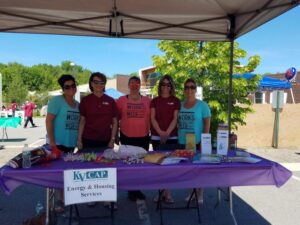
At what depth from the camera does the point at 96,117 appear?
12.6ft

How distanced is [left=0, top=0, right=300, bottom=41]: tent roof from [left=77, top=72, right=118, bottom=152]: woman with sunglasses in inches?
48.0

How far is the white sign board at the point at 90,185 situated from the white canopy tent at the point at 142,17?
240cm

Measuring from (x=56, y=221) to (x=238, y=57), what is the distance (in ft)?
21.9

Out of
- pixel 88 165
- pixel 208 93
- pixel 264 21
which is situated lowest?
pixel 88 165

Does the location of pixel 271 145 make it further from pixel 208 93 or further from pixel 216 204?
pixel 216 204

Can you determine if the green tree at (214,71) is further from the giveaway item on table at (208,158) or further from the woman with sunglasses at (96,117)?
the giveaway item on table at (208,158)

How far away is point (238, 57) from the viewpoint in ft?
29.6

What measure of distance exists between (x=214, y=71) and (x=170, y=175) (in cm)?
646

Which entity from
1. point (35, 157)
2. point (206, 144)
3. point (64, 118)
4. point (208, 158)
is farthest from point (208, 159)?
point (64, 118)

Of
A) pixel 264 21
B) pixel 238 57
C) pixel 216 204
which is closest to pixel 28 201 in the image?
pixel 216 204

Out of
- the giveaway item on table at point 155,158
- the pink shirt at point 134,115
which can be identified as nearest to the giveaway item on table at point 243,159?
the giveaway item on table at point 155,158

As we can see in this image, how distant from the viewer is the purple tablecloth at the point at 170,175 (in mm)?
2838

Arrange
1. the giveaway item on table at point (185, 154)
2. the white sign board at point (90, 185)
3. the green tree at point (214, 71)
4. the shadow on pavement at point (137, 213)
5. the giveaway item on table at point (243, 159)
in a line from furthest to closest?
1. the green tree at point (214, 71)
2. the shadow on pavement at point (137, 213)
3. the giveaway item on table at point (185, 154)
4. the giveaway item on table at point (243, 159)
5. the white sign board at point (90, 185)

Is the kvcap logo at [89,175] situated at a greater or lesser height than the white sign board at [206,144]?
lesser
